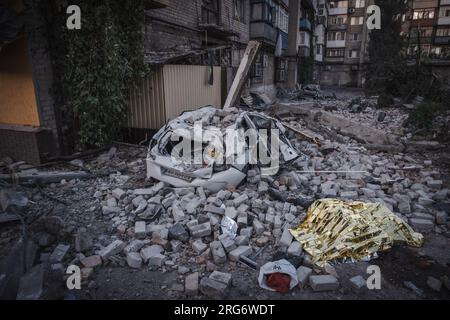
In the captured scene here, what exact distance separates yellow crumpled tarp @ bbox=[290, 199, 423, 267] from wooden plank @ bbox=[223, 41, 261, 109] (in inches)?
242

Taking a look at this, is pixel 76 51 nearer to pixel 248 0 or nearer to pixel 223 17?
pixel 223 17

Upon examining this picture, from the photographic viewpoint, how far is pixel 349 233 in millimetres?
3777

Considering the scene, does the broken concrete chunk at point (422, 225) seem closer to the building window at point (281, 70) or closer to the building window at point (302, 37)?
the building window at point (281, 70)

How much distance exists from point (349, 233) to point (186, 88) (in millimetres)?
6224

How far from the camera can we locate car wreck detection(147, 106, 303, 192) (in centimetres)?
511

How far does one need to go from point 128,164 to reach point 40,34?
127 inches

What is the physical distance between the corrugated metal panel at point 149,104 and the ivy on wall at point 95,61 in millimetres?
454

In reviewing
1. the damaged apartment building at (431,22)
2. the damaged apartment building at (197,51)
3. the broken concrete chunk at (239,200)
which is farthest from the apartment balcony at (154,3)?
the damaged apartment building at (431,22)

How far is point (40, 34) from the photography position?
614cm

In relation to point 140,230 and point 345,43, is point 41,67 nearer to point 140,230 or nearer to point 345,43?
point 140,230

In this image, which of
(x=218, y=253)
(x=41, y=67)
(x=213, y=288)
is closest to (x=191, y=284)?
(x=213, y=288)

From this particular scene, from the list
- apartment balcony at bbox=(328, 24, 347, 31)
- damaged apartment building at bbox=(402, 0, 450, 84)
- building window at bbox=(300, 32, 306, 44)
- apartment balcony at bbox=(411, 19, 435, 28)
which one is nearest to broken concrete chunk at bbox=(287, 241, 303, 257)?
building window at bbox=(300, 32, 306, 44)

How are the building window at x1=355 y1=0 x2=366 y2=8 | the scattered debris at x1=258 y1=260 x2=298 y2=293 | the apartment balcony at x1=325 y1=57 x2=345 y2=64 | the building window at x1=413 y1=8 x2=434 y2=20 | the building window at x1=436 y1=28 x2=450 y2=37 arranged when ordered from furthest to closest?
the apartment balcony at x1=325 y1=57 x2=345 y2=64 < the building window at x1=355 y1=0 x2=366 y2=8 < the building window at x1=413 y1=8 x2=434 y2=20 < the building window at x1=436 y1=28 x2=450 y2=37 < the scattered debris at x1=258 y1=260 x2=298 y2=293

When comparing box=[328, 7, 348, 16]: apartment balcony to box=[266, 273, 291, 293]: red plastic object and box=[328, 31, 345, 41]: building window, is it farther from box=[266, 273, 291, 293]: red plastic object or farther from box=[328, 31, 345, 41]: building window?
box=[266, 273, 291, 293]: red plastic object
